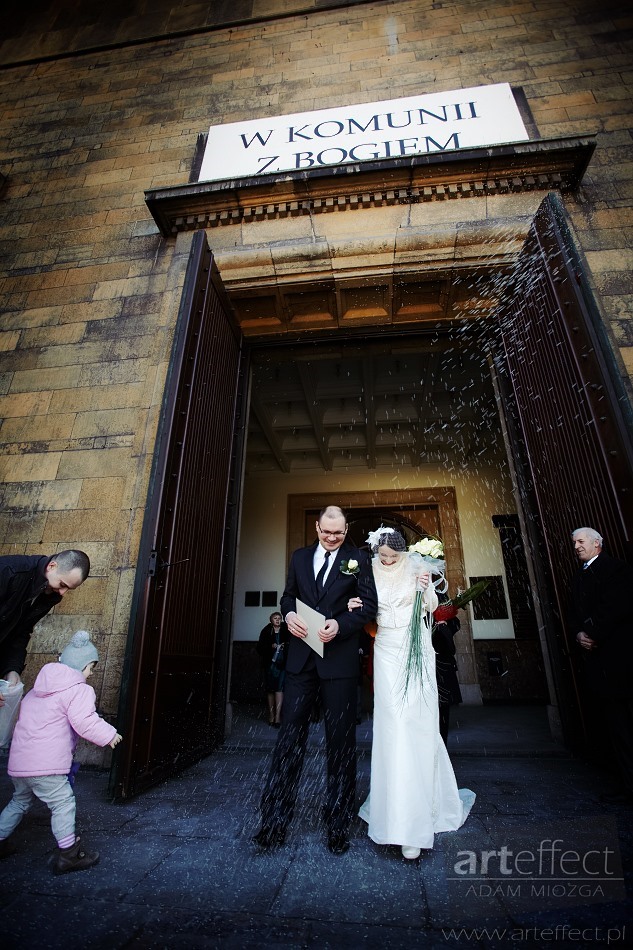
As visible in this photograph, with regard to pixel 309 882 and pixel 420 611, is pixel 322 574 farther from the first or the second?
pixel 309 882

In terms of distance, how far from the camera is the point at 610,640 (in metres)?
2.86

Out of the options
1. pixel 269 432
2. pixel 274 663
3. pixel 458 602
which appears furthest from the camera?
pixel 269 432

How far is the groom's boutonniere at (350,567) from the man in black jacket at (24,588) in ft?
4.31

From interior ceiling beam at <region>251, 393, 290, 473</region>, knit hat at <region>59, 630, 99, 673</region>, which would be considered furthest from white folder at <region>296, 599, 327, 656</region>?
interior ceiling beam at <region>251, 393, 290, 473</region>

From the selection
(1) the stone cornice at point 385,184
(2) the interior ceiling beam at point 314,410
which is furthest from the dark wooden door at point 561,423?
(2) the interior ceiling beam at point 314,410

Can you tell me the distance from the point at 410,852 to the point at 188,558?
8.08 ft

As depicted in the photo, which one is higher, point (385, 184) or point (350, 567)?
point (385, 184)

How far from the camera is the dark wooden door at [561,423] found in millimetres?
3258

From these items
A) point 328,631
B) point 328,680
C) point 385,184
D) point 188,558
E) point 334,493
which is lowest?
point 328,680

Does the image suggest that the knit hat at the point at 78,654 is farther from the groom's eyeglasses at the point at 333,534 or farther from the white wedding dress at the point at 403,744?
the white wedding dress at the point at 403,744

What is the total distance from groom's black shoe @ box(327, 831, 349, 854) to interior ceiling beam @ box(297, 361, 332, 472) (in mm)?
5978

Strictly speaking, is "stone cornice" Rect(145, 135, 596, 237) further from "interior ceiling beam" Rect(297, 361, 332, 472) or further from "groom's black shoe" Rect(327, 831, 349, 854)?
"groom's black shoe" Rect(327, 831, 349, 854)

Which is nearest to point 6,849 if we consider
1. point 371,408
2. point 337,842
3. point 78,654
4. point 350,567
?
point 78,654

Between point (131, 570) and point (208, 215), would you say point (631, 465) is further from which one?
point (208, 215)
